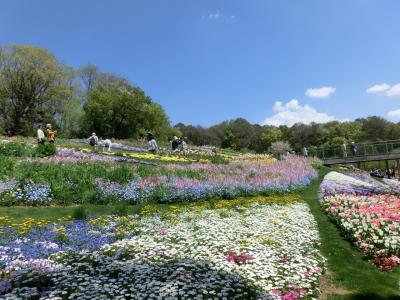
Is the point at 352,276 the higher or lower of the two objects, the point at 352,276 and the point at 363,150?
the lower

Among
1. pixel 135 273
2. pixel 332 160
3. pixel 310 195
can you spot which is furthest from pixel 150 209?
pixel 332 160

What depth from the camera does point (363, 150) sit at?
131ft

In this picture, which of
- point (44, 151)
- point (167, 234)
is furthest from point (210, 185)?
point (44, 151)

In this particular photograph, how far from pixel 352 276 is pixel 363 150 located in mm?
33589

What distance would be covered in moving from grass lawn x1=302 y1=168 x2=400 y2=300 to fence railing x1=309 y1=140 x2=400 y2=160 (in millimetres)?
30290

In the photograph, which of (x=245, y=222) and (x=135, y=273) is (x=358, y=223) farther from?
(x=135, y=273)

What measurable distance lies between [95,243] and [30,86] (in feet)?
183

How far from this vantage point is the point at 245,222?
12461mm

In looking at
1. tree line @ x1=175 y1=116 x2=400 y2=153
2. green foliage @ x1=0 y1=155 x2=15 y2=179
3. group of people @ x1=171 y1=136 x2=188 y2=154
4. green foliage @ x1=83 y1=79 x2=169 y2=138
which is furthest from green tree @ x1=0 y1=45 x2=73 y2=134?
tree line @ x1=175 y1=116 x2=400 y2=153

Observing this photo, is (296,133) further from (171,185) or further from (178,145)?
(171,185)

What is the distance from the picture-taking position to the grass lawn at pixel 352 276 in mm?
8039

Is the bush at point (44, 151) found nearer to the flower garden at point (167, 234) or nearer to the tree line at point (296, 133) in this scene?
the flower garden at point (167, 234)

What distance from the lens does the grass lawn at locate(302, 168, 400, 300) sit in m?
8.04

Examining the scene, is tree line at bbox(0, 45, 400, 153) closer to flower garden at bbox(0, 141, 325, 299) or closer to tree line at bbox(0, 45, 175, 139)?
tree line at bbox(0, 45, 175, 139)
